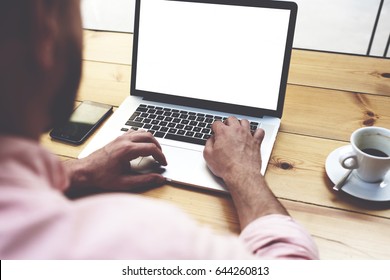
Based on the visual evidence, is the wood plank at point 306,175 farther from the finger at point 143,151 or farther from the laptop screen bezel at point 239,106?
the finger at point 143,151

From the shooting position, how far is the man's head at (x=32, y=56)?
0.35 metres

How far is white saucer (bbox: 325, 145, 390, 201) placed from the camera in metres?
0.76

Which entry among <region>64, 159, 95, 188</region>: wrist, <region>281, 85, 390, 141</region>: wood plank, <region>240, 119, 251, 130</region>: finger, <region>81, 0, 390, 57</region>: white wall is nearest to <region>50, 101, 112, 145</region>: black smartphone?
<region>64, 159, 95, 188</region>: wrist

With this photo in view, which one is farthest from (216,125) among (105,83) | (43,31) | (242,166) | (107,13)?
(107,13)

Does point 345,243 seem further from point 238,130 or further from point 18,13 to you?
point 18,13

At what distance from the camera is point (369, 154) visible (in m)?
0.79

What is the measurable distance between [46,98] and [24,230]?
0.48ft

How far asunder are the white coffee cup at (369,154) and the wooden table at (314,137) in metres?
0.06

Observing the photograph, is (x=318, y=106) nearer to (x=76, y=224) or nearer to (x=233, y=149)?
(x=233, y=149)

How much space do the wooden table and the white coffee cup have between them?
0.06m

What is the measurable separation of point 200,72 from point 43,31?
63 cm

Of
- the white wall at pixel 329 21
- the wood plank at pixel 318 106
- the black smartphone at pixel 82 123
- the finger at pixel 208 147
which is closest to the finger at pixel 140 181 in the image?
the finger at pixel 208 147

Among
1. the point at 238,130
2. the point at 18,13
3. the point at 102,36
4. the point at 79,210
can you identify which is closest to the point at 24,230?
the point at 79,210

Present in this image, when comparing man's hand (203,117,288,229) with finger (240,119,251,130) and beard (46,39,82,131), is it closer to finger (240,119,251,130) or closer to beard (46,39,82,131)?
finger (240,119,251,130)
